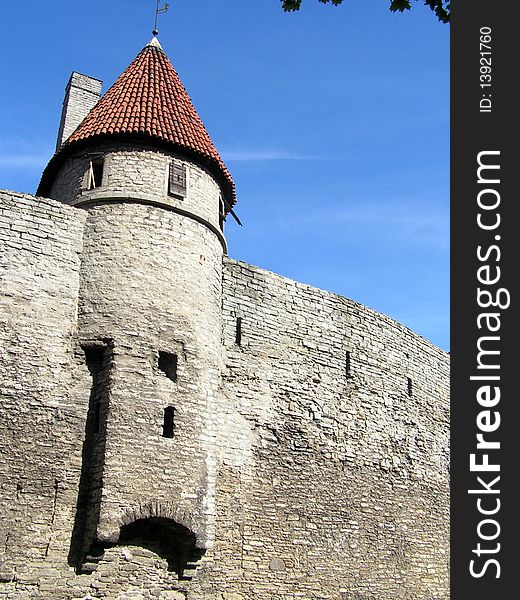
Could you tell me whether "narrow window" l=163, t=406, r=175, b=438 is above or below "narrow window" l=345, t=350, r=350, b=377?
below

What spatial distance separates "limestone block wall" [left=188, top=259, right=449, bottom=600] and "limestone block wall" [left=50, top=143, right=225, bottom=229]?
5.56 ft

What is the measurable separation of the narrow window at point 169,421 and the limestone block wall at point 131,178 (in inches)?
139

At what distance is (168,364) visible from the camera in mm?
12203

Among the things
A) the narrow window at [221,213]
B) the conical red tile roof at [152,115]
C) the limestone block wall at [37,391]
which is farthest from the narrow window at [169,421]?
the conical red tile roof at [152,115]

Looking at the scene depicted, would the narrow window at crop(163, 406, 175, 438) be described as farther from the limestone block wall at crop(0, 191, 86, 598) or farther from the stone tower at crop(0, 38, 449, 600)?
the limestone block wall at crop(0, 191, 86, 598)

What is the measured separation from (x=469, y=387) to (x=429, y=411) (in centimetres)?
968

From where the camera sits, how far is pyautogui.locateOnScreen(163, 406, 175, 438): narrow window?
11.8m

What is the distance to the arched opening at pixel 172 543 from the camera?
36.7 ft

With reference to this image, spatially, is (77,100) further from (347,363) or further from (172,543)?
(172,543)

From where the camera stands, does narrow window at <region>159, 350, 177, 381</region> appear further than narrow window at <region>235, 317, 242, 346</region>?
No

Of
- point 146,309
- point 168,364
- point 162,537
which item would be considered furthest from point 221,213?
point 162,537

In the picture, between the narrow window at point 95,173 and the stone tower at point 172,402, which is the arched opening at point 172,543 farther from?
the narrow window at point 95,173

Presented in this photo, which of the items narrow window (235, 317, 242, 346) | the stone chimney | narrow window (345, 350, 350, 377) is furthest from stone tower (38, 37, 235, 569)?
narrow window (345, 350, 350, 377)

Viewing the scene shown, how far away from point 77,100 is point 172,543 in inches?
393
